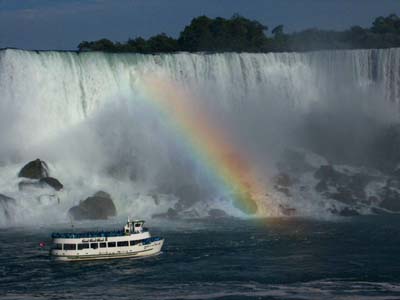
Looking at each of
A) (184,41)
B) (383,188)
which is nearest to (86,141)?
(383,188)

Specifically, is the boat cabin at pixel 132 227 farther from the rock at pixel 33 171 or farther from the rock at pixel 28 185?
the rock at pixel 33 171

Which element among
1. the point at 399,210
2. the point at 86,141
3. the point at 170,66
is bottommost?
the point at 399,210

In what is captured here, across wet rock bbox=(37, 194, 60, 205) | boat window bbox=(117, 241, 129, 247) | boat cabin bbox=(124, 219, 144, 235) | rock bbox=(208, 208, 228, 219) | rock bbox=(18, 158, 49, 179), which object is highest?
rock bbox=(18, 158, 49, 179)

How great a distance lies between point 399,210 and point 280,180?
6079 mm

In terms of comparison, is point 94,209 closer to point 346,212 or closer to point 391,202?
point 346,212

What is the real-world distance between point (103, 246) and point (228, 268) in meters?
5.32

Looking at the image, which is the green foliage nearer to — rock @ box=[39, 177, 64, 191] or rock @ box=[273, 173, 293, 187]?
rock @ box=[273, 173, 293, 187]

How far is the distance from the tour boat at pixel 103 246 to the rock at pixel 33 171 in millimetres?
12182

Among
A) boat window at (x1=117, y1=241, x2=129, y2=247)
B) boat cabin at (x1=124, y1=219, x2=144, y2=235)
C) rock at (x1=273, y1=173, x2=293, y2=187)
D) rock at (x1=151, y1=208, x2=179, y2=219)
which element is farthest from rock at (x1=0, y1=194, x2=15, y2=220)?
rock at (x1=273, y1=173, x2=293, y2=187)

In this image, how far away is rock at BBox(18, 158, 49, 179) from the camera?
46250mm

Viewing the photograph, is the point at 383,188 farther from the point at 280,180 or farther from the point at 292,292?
the point at 292,292

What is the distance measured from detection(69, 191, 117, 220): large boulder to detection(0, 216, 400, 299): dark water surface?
4.20m

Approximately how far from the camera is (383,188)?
165ft

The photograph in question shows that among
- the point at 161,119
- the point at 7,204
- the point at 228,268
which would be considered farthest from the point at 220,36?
the point at 228,268
